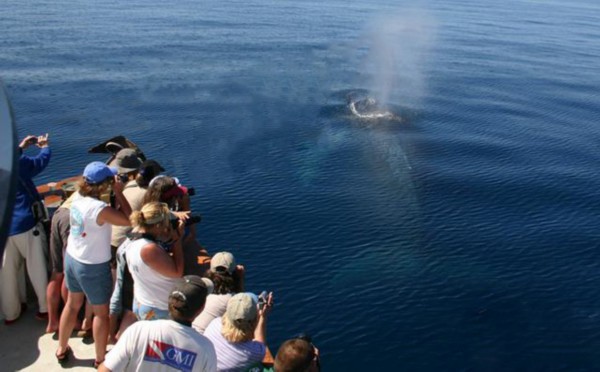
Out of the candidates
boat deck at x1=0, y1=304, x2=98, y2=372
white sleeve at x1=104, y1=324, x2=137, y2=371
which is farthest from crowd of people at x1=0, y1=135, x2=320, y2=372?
boat deck at x1=0, y1=304, x2=98, y2=372

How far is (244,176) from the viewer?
93.5 ft

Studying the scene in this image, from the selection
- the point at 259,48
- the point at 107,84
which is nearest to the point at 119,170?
the point at 107,84

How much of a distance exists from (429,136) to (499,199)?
11.0 metres

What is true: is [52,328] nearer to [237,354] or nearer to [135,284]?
[135,284]

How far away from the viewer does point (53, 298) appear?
31.2 ft

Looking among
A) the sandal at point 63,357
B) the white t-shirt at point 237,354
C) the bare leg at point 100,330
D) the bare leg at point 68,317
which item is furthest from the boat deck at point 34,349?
the white t-shirt at point 237,354

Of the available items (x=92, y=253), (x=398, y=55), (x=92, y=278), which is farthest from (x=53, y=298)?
(x=398, y=55)

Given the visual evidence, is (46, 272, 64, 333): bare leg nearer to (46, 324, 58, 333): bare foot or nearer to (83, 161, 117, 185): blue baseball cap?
(46, 324, 58, 333): bare foot

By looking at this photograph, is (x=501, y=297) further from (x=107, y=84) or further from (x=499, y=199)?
(x=107, y=84)

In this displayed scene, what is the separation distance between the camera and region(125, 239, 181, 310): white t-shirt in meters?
8.03

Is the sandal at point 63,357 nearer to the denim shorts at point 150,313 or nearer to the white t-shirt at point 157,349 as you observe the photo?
the denim shorts at point 150,313

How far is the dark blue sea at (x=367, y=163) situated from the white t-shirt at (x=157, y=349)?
1037cm

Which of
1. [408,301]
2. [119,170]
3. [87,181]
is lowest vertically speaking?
[408,301]

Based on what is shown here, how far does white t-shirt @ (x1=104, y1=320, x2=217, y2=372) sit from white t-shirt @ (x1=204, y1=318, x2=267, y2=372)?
95 cm
